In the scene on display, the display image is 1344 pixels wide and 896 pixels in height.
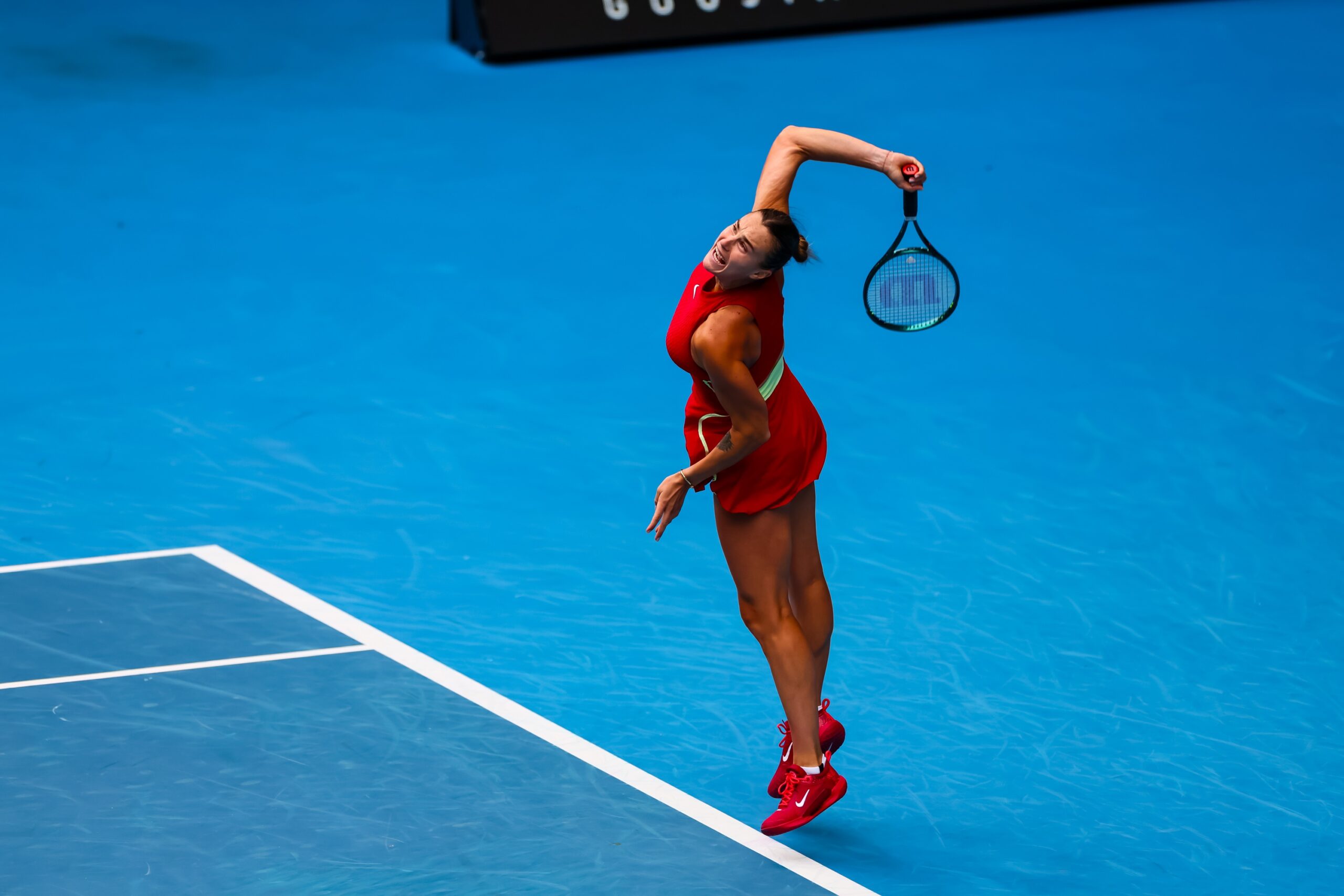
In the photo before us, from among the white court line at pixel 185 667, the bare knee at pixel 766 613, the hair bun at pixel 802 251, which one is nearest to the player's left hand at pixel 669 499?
the bare knee at pixel 766 613

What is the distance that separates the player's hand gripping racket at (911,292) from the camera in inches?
197

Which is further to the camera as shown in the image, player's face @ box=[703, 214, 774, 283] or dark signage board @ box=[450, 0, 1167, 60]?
dark signage board @ box=[450, 0, 1167, 60]

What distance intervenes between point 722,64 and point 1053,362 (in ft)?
17.5

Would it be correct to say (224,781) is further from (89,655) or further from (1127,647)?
(1127,647)

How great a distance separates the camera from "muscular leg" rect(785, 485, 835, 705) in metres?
4.99

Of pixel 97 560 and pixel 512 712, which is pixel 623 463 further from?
pixel 97 560

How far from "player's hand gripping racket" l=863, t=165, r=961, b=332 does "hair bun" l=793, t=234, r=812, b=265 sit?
1.29ft

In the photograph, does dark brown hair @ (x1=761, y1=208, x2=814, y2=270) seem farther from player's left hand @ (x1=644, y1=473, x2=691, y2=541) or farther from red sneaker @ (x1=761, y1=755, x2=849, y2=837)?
red sneaker @ (x1=761, y1=755, x2=849, y2=837)

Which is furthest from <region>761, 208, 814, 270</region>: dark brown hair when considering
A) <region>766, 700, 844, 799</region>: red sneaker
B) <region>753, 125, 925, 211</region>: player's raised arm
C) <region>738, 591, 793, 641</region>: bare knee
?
<region>766, 700, 844, 799</region>: red sneaker

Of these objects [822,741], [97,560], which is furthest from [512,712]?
[97,560]

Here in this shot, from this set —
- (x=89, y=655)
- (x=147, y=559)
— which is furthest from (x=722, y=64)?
(x=89, y=655)

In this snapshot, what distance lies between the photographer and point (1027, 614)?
6.43 meters

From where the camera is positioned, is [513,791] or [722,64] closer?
[513,791]

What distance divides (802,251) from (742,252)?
8.9 inches
